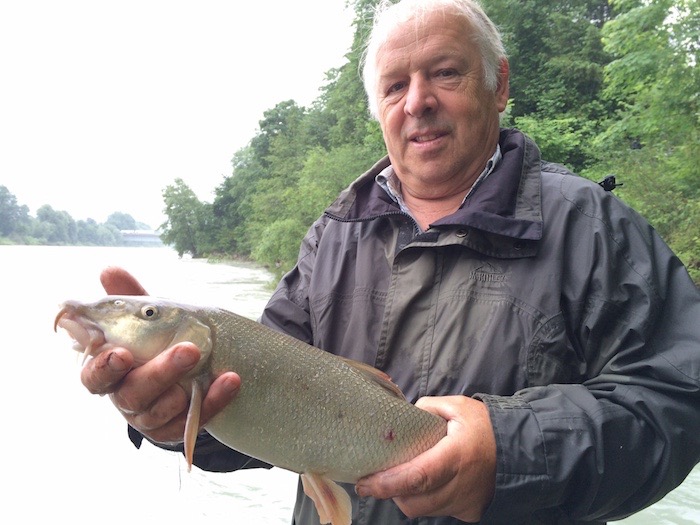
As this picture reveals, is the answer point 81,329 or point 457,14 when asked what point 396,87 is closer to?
point 457,14

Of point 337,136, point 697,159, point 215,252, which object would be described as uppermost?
point 337,136

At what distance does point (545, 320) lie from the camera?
211 cm

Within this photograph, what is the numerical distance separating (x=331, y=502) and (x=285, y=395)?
412mm

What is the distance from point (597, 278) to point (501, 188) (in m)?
0.54

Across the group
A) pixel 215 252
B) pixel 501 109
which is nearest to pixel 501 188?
pixel 501 109

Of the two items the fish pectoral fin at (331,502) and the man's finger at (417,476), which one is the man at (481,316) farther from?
the fish pectoral fin at (331,502)

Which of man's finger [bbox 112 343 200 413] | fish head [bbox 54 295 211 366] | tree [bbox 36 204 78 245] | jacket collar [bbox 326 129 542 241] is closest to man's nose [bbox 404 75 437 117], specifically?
jacket collar [bbox 326 129 542 241]

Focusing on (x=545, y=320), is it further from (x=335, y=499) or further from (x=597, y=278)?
(x=335, y=499)

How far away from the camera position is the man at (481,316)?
1901 mm

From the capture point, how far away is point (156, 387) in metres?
1.96

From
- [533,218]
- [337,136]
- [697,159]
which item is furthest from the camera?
[337,136]

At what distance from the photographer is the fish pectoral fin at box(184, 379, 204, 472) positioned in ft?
6.53

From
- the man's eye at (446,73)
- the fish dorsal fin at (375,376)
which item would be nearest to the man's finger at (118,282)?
the fish dorsal fin at (375,376)

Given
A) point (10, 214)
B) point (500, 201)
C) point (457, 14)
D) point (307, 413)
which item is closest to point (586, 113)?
point (457, 14)
